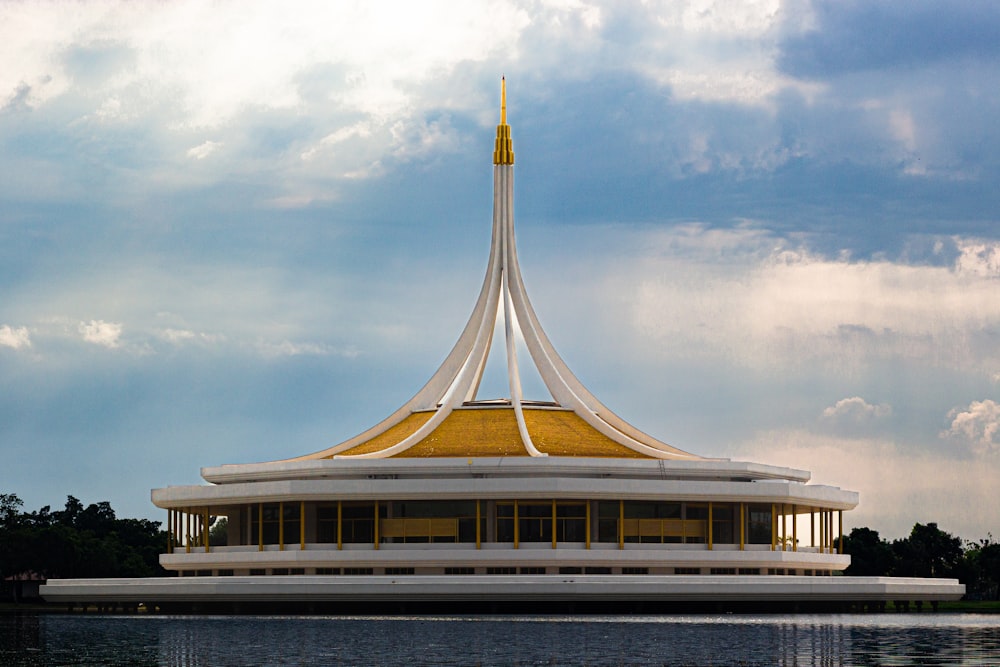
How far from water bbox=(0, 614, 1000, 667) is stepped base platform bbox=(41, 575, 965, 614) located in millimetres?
2822

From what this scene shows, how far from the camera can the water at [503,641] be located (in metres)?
40.0

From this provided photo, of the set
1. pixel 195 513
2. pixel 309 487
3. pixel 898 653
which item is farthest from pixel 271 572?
pixel 898 653

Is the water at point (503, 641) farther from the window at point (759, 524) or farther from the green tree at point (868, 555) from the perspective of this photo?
the green tree at point (868, 555)

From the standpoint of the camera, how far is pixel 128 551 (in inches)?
3900

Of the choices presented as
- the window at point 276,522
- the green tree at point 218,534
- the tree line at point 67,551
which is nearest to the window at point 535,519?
the window at point 276,522

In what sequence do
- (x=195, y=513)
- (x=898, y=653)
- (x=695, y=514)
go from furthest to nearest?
(x=195, y=513) → (x=695, y=514) → (x=898, y=653)

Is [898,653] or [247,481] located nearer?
[898,653]

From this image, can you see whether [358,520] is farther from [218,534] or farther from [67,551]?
[218,534]

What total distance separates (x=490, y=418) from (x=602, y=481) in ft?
27.5

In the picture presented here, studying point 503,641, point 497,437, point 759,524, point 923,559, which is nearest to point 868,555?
point 923,559

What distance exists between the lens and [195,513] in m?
79.4

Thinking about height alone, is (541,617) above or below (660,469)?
below

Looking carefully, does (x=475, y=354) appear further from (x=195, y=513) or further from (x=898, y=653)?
(x=898, y=653)

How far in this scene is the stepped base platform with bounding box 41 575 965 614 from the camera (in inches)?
2569
